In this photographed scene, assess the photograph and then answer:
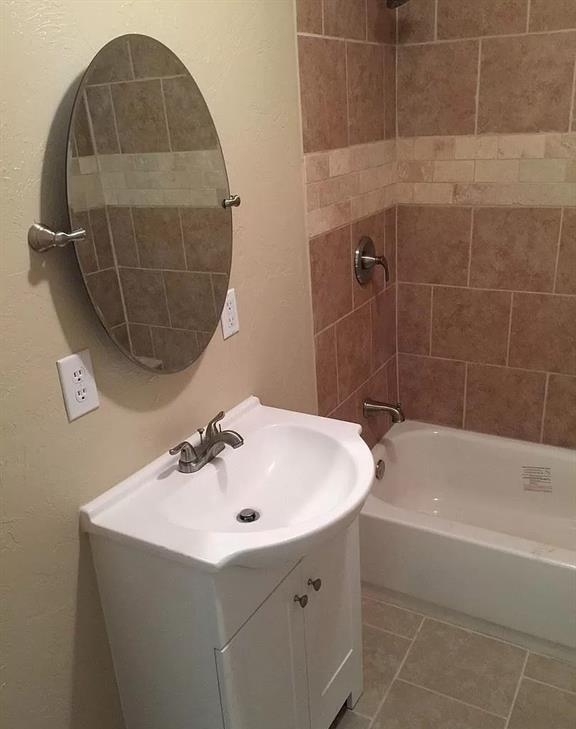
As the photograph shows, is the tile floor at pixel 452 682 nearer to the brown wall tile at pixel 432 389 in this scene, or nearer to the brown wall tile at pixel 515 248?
the brown wall tile at pixel 432 389

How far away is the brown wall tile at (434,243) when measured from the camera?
2328 mm

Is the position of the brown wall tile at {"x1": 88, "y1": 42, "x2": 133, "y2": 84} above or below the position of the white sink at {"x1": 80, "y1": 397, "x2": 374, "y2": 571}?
above

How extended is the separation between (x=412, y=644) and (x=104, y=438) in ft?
4.26

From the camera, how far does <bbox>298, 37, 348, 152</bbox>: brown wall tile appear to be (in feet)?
5.63

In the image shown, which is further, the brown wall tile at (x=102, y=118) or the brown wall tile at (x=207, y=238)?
the brown wall tile at (x=207, y=238)

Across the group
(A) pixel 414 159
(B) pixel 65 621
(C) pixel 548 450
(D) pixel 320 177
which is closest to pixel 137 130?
(D) pixel 320 177

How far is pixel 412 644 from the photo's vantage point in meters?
1.98

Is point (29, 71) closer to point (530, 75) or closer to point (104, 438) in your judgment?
point (104, 438)

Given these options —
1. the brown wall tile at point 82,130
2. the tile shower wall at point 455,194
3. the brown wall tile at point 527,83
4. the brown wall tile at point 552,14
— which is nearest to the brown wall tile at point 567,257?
the tile shower wall at point 455,194

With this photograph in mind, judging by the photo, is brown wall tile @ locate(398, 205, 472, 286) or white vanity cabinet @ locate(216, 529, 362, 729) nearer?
white vanity cabinet @ locate(216, 529, 362, 729)

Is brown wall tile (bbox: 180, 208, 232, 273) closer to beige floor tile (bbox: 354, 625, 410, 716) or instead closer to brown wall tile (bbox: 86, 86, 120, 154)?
brown wall tile (bbox: 86, 86, 120, 154)

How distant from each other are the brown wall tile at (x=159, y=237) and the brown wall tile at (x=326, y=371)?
0.70m

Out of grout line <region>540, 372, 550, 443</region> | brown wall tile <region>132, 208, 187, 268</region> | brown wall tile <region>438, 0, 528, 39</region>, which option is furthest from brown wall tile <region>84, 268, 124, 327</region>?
grout line <region>540, 372, 550, 443</region>

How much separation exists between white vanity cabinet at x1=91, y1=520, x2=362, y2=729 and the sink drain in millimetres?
127
